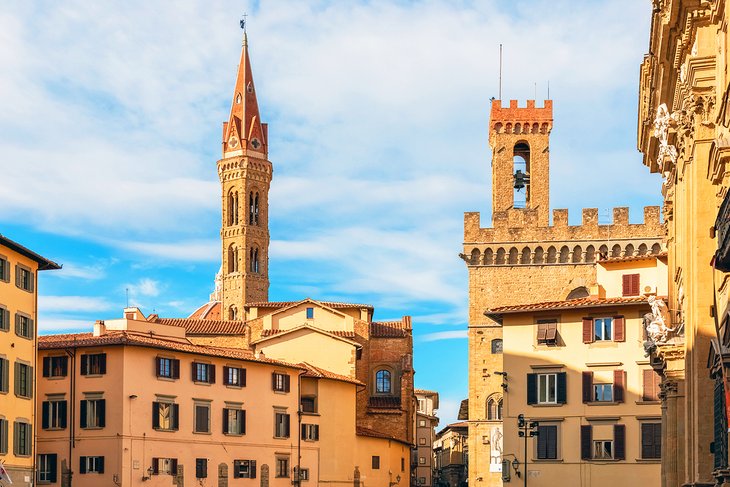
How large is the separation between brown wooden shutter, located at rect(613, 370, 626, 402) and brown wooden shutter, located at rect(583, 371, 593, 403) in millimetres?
1165

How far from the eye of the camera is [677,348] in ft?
107

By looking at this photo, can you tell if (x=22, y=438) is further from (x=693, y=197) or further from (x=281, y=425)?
(x=693, y=197)

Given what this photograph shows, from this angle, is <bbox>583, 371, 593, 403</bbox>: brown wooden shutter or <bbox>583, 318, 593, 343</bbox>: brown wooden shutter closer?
<bbox>583, 371, 593, 403</bbox>: brown wooden shutter

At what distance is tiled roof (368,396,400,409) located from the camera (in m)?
95.4

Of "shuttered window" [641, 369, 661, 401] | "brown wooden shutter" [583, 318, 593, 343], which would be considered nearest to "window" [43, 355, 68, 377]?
"brown wooden shutter" [583, 318, 593, 343]

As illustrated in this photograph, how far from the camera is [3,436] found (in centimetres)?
5566

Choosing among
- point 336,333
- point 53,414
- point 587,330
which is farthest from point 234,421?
point 587,330

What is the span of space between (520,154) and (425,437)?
159 ft

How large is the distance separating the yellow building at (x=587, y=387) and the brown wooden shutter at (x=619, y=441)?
49mm

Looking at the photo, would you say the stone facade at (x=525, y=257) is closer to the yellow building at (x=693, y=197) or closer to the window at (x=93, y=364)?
the window at (x=93, y=364)

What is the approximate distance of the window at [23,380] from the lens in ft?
191

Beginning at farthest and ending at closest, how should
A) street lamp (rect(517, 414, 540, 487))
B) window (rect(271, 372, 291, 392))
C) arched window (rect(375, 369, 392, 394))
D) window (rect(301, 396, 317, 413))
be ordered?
arched window (rect(375, 369, 392, 394))
window (rect(301, 396, 317, 413))
window (rect(271, 372, 291, 392))
street lamp (rect(517, 414, 540, 487))

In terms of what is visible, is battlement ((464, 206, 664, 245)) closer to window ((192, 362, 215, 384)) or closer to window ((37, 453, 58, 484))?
window ((192, 362, 215, 384))

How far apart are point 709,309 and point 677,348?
5866 millimetres
